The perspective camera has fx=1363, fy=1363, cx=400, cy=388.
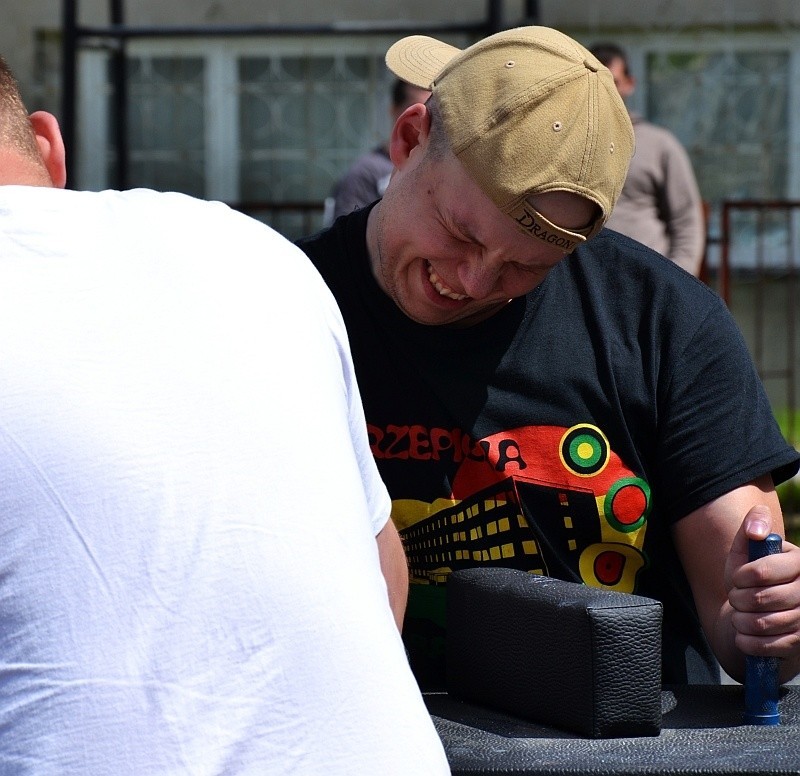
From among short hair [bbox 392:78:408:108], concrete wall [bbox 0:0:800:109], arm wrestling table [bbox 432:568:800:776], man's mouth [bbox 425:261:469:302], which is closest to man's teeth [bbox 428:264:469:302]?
man's mouth [bbox 425:261:469:302]

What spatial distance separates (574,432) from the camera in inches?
69.6

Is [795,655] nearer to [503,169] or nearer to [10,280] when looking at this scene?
[503,169]

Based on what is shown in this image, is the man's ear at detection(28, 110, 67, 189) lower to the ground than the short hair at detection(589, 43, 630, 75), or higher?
lower

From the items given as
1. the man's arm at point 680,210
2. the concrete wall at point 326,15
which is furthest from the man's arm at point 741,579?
the concrete wall at point 326,15

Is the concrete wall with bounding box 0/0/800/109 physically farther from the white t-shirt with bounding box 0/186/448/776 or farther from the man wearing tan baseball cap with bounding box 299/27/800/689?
the white t-shirt with bounding box 0/186/448/776

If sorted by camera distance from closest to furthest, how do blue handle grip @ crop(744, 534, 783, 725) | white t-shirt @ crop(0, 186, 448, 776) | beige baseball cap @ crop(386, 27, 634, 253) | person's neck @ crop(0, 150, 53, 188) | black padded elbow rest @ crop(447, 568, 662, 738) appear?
white t-shirt @ crop(0, 186, 448, 776)
person's neck @ crop(0, 150, 53, 188)
black padded elbow rest @ crop(447, 568, 662, 738)
blue handle grip @ crop(744, 534, 783, 725)
beige baseball cap @ crop(386, 27, 634, 253)

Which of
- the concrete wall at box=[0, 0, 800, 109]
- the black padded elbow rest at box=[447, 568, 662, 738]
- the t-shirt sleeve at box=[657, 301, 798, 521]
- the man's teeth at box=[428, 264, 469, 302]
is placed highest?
the concrete wall at box=[0, 0, 800, 109]

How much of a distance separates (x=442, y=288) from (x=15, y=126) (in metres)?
0.66

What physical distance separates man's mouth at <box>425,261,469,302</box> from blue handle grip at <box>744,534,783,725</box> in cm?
49

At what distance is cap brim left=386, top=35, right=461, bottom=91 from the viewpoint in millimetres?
1867

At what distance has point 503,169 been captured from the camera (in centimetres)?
165

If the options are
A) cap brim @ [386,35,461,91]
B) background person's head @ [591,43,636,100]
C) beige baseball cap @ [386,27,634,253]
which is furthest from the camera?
background person's head @ [591,43,636,100]

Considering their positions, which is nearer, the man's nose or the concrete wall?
the man's nose

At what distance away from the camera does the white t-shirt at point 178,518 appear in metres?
1.05
